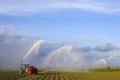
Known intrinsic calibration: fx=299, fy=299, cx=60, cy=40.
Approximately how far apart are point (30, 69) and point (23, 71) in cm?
280

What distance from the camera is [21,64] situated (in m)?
72.5

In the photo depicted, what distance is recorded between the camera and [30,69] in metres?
68.4

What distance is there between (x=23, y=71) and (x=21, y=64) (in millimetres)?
2644

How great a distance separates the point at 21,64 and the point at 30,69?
4884mm

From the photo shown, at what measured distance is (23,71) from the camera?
231 feet
